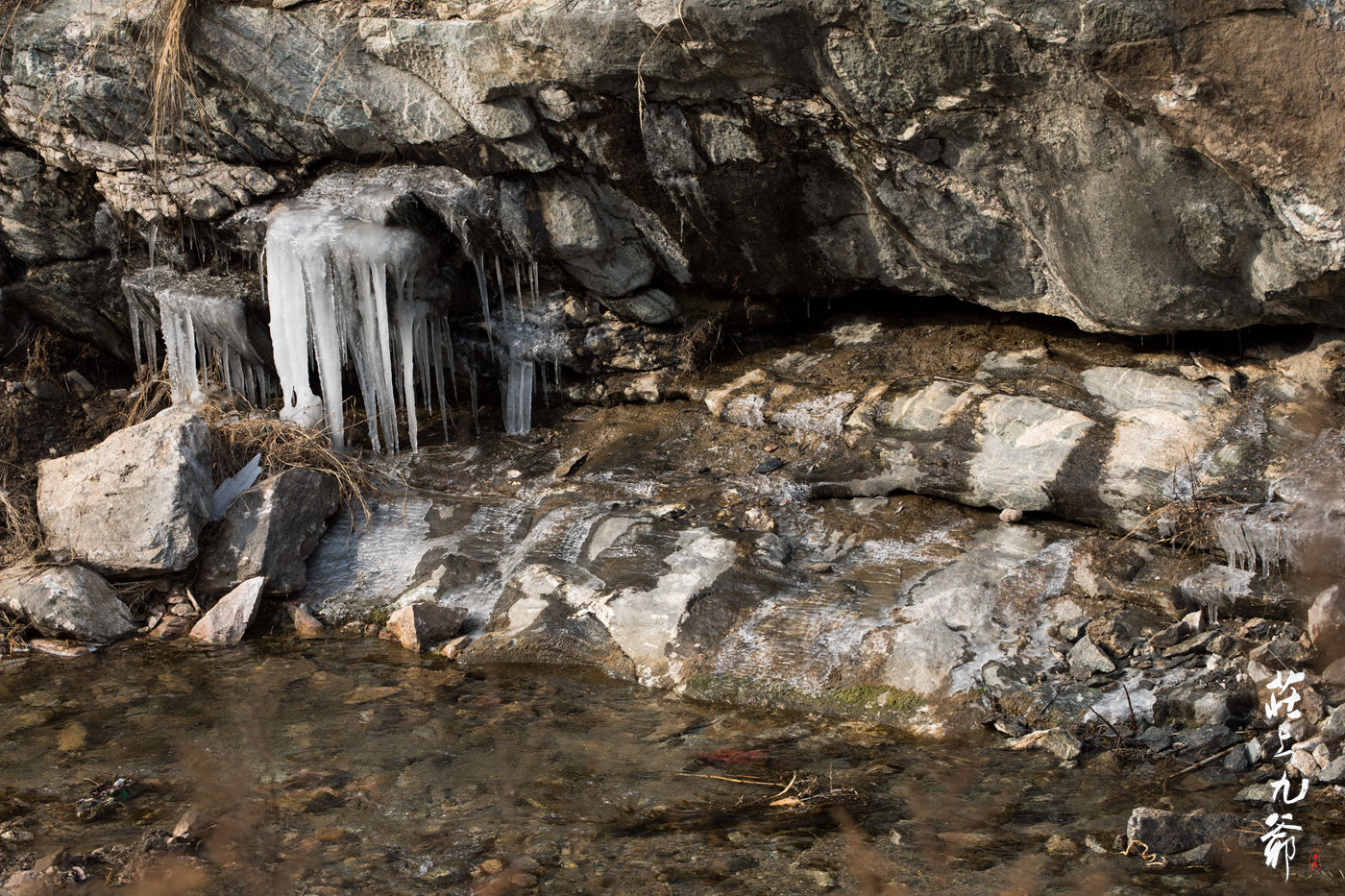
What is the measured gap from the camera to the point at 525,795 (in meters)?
3.68

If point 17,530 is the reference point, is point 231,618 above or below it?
below

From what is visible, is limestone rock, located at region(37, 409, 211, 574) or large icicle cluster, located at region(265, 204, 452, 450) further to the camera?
large icicle cluster, located at region(265, 204, 452, 450)

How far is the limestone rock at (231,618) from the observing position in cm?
531

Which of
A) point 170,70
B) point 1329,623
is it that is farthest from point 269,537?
point 1329,623

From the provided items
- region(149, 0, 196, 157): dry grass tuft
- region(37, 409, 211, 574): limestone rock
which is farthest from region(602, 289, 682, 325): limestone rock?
region(149, 0, 196, 157): dry grass tuft

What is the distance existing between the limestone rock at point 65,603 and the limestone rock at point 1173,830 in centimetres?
470

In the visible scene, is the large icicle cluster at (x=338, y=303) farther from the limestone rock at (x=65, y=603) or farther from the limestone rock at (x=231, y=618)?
the limestone rock at (x=65, y=603)

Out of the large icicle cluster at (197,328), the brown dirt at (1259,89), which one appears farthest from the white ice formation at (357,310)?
the brown dirt at (1259,89)

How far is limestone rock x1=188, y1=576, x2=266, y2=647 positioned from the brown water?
0.48m

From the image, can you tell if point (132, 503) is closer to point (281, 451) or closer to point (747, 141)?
point (281, 451)

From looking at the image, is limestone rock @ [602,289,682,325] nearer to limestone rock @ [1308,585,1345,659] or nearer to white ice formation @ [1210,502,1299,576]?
white ice formation @ [1210,502,1299,576]

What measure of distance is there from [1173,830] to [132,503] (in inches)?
196

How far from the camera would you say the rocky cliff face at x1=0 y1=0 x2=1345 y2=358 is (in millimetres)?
4250

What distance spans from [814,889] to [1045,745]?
1231mm
